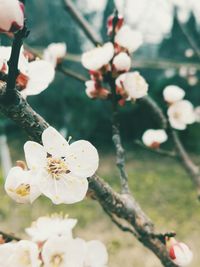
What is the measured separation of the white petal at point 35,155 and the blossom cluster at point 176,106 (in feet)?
2.21

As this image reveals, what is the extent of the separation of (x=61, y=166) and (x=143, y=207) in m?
4.47

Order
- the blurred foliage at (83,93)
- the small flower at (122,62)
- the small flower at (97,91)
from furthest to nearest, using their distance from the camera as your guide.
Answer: the blurred foliage at (83,93) → the small flower at (97,91) → the small flower at (122,62)

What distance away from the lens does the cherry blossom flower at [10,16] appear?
19.9 inches

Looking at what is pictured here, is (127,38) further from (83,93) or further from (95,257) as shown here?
(83,93)

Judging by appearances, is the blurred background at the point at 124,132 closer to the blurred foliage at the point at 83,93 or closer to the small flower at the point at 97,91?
the blurred foliage at the point at 83,93

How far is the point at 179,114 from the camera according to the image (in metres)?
1.37

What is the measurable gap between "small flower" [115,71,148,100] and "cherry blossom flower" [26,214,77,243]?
13.5 inches

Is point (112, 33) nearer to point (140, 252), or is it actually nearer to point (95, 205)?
point (140, 252)

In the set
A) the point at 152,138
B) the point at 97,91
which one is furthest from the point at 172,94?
the point at 97,91

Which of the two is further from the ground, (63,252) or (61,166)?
(61,166)

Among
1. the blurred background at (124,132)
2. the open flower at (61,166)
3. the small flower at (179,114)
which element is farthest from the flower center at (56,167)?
the blurred background at (124,132)

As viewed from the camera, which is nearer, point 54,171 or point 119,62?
point 54,171

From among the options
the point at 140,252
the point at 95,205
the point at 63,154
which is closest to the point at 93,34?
the point at 63,154

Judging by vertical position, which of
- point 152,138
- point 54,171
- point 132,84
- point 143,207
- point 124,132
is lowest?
point 54,171
